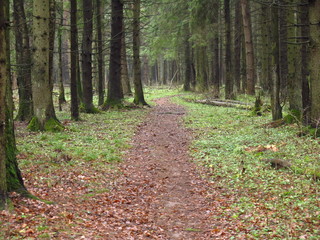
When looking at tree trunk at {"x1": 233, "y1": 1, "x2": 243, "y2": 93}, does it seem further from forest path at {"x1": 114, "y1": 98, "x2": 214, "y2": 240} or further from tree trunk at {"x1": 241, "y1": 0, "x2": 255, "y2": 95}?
forest path at {"x1": 114, "y1": 98, "x2": 214, "y2": 240}

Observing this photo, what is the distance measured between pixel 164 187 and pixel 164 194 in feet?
1.44

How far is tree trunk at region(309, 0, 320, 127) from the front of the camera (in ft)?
32.1

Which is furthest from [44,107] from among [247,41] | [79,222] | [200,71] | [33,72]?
[200,71]

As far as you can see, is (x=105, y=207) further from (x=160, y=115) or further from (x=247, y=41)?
(x=247, y=41)

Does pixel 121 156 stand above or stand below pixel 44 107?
below

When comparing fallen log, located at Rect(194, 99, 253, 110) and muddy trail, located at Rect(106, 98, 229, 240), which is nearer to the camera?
muddy trail, located at Rect(106, 98, 229, 240)

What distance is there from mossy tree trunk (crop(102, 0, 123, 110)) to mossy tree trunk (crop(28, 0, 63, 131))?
26.8ft

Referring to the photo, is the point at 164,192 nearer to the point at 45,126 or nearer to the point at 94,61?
the point at 45,126

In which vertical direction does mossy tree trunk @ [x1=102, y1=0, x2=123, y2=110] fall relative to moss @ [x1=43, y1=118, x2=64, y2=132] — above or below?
above

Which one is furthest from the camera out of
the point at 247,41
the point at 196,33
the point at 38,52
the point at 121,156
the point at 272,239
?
the point at 196,33

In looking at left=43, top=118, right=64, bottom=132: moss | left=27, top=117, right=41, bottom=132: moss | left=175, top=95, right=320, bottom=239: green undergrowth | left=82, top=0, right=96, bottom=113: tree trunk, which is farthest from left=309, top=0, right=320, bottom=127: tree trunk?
left=82, top=0, right=96, bottom=113: tree trunk

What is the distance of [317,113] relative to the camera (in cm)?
1009

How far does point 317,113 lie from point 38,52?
30.8 feet

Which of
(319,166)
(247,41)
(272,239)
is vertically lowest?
(272,239)
